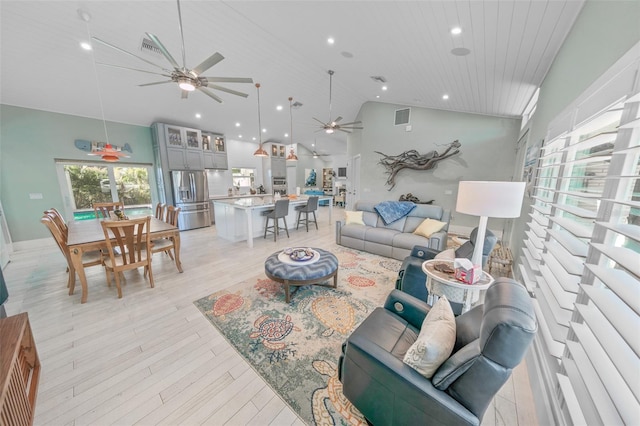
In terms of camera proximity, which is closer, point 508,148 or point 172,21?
point 172,21

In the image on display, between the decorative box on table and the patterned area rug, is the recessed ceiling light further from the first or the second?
the patterned area rug

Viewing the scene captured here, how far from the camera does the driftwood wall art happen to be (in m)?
5.49

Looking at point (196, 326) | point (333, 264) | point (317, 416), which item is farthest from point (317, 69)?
point (317, 416)

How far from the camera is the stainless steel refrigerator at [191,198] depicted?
18.8ft

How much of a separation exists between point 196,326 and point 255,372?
899 mm

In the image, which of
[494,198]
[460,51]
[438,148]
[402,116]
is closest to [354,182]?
[402,116]

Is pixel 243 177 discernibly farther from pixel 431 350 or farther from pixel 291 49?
pixel 431 350

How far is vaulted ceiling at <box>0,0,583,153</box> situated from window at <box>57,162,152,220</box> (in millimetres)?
1223

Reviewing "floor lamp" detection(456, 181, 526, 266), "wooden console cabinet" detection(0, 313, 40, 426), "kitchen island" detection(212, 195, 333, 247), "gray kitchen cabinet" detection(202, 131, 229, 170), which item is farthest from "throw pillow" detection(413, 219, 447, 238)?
"gray kitchen cabinet" detection(202, 131, 229, 170)

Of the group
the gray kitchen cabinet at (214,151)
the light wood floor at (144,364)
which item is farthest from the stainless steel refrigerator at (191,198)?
the light wood floor at (144,364)

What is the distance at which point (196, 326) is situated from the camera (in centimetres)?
215

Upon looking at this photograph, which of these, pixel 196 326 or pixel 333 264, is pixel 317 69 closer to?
pixel 333 264

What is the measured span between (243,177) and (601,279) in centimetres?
849

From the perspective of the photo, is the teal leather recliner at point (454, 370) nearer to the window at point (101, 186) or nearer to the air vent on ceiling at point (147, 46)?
the air vent on ceiling at point (147, 46)
